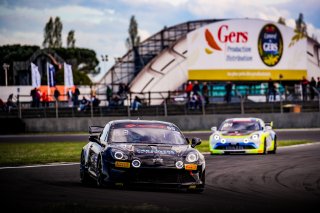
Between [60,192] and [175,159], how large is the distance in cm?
187

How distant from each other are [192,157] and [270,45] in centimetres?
5522

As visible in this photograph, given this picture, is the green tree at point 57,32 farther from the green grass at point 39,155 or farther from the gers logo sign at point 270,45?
the green grass at point 39,155

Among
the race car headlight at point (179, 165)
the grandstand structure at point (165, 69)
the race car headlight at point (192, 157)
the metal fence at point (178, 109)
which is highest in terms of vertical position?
the grandstand structure at point (165, 69)

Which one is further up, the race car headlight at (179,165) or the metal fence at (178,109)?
the metal fence at (178,109)

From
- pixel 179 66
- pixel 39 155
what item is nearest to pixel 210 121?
pixel 39 155

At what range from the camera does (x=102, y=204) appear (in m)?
10.4

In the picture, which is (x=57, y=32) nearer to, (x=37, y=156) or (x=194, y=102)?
(x=194, y=102)

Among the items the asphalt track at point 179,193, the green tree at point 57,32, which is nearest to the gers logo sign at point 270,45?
the asphalt track at point 179,193

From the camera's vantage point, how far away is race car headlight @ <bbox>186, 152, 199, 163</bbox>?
12492mm

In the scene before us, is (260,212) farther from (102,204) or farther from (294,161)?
(294,161)

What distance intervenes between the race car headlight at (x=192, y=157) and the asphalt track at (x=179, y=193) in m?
0.53

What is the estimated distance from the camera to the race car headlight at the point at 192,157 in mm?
12492

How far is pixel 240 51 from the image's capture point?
65.0 m

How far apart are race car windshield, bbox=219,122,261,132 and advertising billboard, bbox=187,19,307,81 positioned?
3914 centimetres
